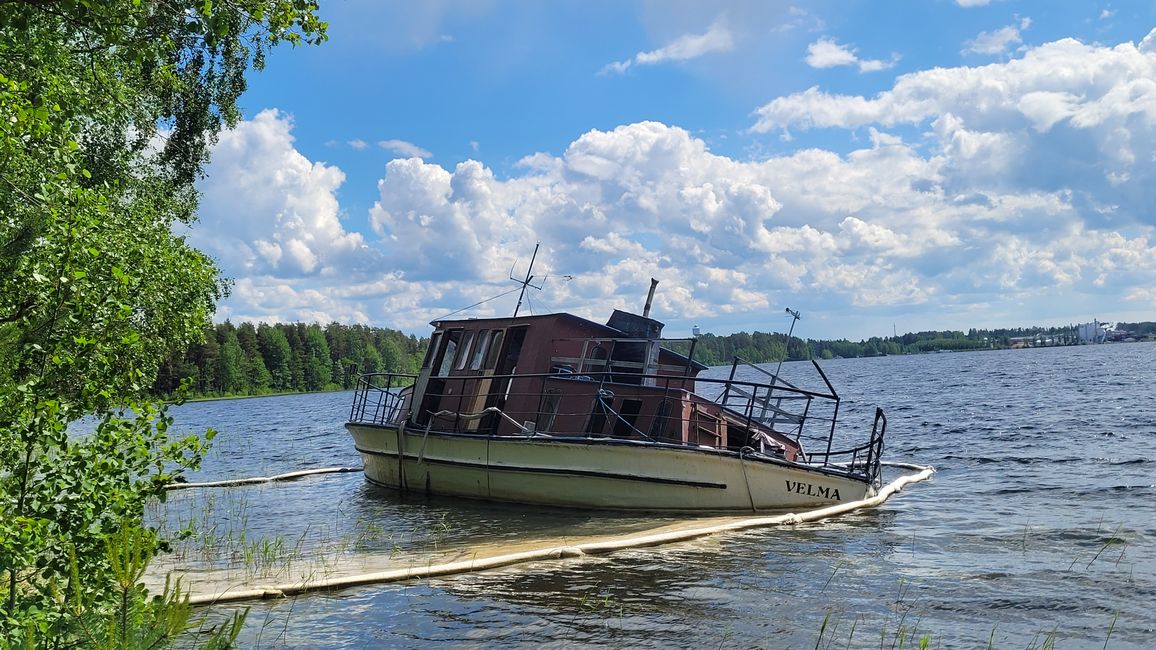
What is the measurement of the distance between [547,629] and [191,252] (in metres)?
11.6

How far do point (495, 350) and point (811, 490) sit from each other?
6.31 metres

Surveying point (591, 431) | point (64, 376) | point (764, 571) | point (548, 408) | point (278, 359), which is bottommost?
point (278, 359)

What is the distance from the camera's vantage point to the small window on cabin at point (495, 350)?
1690 centimetres

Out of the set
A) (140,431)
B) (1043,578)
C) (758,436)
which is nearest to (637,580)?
(1043,578)

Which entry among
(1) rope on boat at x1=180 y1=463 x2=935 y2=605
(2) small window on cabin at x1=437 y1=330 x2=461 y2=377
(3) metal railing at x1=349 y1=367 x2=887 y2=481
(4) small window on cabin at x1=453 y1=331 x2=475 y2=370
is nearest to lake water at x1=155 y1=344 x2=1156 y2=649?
(1) rope on boat at x1=180 y1=463 x2=935 y2=605

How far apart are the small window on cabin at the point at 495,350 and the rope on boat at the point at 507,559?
19.0 ft

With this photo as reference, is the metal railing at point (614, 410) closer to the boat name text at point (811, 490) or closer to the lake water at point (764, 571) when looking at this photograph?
the boat name text at point (811, 490)

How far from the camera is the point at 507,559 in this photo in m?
10.2

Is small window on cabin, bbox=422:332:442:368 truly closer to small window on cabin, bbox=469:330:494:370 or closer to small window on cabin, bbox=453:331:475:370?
small window on cabin, bbox=453:331:475:370

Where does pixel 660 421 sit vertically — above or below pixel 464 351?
below

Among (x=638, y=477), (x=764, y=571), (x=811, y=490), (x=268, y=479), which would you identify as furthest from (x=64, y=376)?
(x=268, y=479)

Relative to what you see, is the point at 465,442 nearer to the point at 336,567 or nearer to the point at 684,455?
the point at 684,455

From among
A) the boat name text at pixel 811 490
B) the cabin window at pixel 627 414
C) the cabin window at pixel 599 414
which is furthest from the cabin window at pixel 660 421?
the boat name text at pixel 811 490

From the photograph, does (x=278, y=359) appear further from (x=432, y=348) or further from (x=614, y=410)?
(x=614, y=410)
